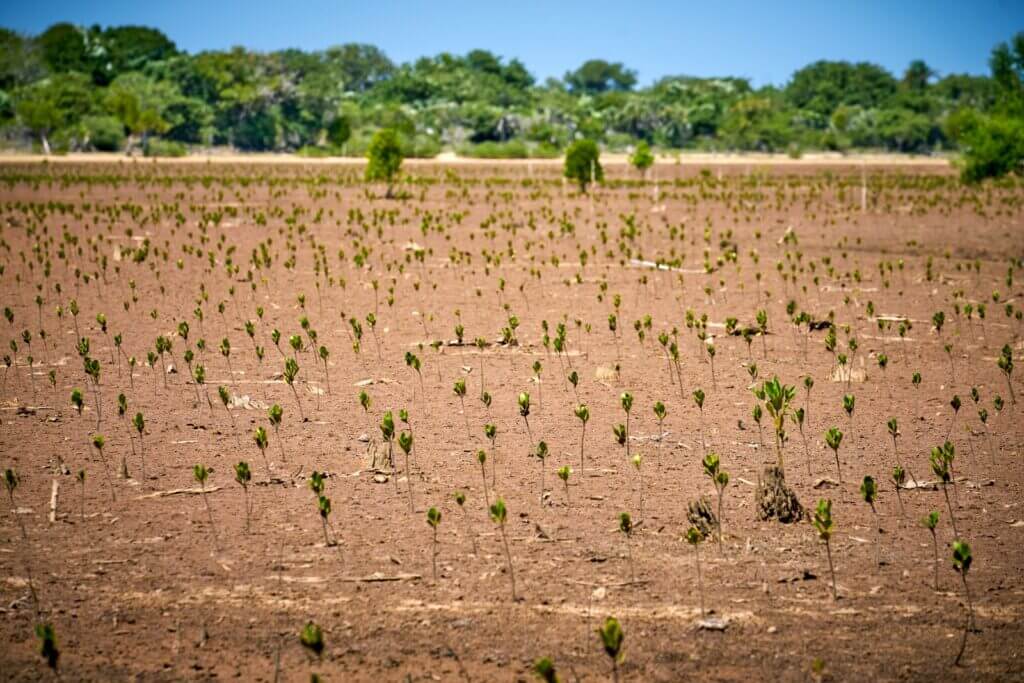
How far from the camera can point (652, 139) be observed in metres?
96.2

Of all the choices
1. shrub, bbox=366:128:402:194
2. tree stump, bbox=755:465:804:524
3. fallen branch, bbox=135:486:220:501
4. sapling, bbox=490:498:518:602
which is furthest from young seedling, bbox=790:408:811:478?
shrub, bbox=366:128:402:194

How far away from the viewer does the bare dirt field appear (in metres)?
4.51

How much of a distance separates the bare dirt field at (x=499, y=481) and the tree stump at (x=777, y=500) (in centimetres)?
11

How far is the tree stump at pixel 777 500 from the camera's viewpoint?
5781 millimetres

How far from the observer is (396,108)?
278ft

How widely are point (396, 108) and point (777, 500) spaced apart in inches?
3257

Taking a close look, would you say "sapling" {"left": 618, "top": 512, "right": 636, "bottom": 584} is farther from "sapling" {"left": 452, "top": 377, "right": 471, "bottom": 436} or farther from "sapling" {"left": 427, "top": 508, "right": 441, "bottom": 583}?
"sapling" {"left": 452, "top": 377, "right": 471, "bottom": 436}

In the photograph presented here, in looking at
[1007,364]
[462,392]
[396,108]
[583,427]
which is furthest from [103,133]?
[1007,364]

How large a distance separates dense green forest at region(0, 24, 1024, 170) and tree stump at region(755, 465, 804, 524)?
61.6m

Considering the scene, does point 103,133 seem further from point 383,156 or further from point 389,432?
point 389,432

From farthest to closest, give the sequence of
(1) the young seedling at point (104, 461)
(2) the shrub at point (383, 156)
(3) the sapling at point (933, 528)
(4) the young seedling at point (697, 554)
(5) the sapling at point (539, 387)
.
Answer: (2) the shrub at point (383, 156), (5) the sapling at point (539, 387), (1) the young seedling at point (104, 461), (3) the sapling at point (933, 528), (4) the young seedling at point (697, 554)

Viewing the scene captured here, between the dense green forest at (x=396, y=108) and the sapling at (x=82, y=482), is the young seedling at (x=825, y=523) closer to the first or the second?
the sapling at (x=82, y=482)

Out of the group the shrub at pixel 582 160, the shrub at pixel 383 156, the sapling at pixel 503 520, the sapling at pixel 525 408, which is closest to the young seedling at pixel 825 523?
the sapling at pixel 503 520

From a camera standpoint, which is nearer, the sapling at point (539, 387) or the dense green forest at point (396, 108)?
the sapling at point (539, 387)
